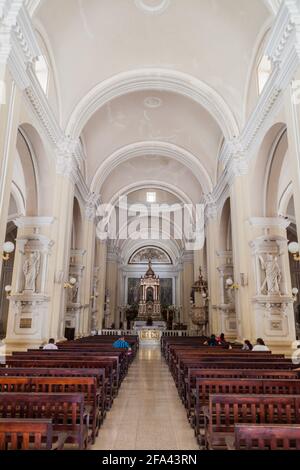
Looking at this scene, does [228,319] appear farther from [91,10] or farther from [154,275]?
[154,275]

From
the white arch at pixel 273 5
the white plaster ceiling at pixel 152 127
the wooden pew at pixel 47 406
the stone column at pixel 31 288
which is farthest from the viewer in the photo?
the white plaster ceiling at pixel 152 127

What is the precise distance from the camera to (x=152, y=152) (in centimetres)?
1822

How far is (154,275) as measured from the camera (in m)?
31.6

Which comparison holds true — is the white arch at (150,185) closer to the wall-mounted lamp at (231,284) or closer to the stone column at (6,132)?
the wall-mounted lamp at (231,284)

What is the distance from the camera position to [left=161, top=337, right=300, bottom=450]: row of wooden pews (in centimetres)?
216

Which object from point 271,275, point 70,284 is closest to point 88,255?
point 70,284

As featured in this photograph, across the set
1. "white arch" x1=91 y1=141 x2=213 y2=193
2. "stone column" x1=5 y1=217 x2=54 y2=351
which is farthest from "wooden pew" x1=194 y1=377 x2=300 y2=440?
"white arch" x1=91 y1=141 x2=213 y2=193

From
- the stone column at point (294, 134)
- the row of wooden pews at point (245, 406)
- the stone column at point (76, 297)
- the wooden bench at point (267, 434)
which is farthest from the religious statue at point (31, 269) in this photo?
the wooden bench at point (267, 434)

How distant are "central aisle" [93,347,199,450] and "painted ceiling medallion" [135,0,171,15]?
10.4m

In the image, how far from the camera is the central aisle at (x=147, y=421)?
386 centimetres

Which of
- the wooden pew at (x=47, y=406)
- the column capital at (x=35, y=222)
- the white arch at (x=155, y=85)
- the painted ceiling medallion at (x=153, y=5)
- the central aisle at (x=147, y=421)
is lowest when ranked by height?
the central aisle at (x=147, y=421)

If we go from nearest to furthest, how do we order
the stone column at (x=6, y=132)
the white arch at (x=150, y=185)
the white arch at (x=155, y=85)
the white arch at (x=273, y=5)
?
the stone column at (x=6, y=132)
the white arch at (x=273, y=5)
the white arch at (x=155, y=85)
the white arch at (x=150, y=185)

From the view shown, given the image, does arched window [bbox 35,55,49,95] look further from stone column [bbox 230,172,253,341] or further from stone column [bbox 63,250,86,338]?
stone column [bbox 63,250,86,338]

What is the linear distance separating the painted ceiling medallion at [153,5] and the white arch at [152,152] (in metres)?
7.88
